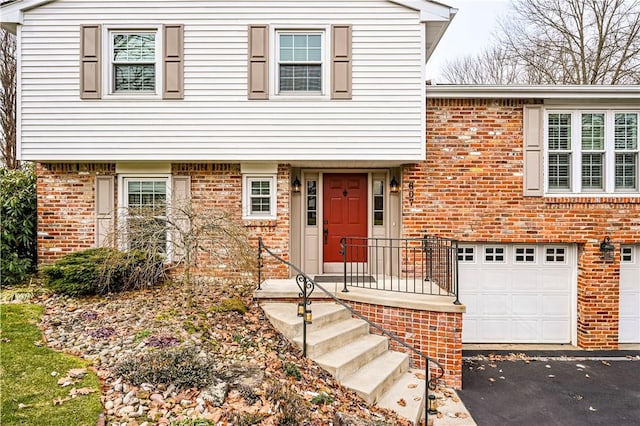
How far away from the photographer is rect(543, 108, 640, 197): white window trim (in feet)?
21.9

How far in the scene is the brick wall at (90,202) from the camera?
22.2ft

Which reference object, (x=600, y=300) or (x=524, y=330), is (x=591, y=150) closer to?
(x=600, y=300)

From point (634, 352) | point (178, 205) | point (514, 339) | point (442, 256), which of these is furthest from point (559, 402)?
point (178, 205)

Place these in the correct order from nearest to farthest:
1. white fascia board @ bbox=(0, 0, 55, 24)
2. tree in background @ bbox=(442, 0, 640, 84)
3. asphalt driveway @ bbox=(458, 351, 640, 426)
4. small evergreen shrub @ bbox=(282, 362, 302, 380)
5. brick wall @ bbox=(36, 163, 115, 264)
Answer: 1. small evergreen shrub @ bbox=(282, 362, 302, 380)
2. asphalt driveway @ bbox=(458, 351, 640, 426)
3. white fascia board @ bbox=(0, 0, 55, 24)
4. brick wall @ bbox=(36, 163, 115, 264)
5. tree in background @ bbox=(442, 0, 640, 84)

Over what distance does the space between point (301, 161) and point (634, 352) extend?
7.25 m

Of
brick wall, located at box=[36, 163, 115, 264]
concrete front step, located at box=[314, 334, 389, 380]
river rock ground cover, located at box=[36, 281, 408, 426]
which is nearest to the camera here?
river rock ground cover, located at box=[36, 281, 408, 426]

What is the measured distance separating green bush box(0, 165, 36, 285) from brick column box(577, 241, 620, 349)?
34.5 ft

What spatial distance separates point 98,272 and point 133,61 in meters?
3.88

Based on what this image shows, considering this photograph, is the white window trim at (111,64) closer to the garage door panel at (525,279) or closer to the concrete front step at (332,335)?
the concrete front step at (332,335)

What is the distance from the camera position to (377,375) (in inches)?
177

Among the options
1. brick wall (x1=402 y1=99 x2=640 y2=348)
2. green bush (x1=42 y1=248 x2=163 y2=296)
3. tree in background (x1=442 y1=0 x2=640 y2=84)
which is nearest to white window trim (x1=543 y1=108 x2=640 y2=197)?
brick wall (x1=402 y1=99 x2=640 y2=348)

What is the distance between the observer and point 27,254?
683cm

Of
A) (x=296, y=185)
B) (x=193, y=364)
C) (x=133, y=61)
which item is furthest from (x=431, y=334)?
(x=133, y=61)

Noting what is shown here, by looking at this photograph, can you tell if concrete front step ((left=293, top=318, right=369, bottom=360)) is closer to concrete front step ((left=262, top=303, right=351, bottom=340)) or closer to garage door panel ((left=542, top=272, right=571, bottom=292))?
concrete front step ((left=262, top=303, right=351, bottom=340))
